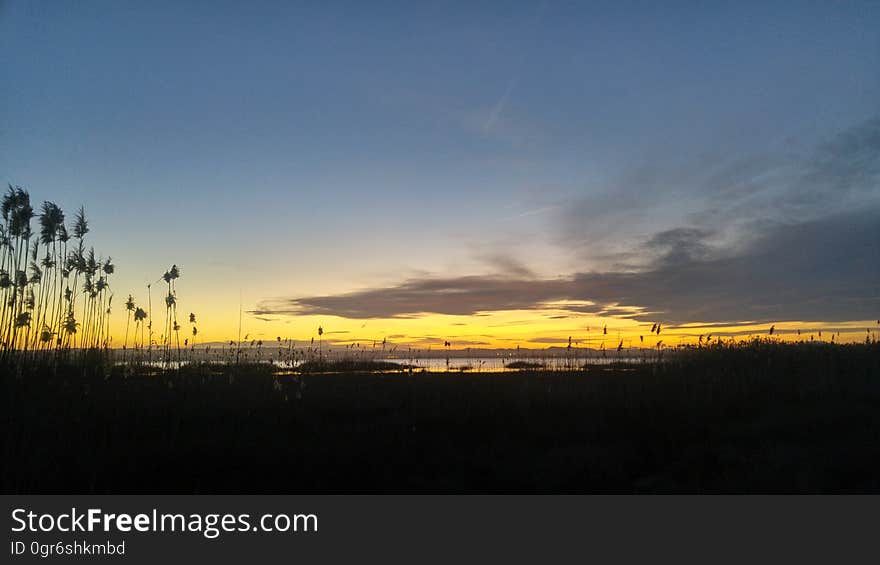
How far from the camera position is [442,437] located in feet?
38.0

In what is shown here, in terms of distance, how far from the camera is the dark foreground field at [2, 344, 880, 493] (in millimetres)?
8953

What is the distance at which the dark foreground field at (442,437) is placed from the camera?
29.4 feet

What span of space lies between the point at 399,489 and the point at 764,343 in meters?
25.0
